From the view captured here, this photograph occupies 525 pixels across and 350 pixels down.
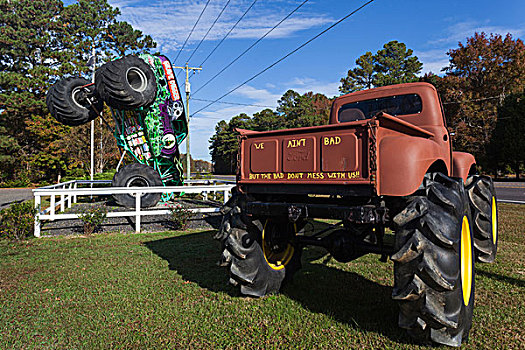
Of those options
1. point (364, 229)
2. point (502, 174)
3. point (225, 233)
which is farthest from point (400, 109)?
point (502, 174)

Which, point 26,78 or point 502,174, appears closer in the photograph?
point 26,78

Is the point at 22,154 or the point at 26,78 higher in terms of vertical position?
the point at 26,78

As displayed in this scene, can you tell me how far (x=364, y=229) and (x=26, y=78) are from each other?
115 feet

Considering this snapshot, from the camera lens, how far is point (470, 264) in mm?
3654

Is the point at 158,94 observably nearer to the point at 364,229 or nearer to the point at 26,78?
the point at 364,229

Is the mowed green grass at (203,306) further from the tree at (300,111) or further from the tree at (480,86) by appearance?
the tree at (300,111)

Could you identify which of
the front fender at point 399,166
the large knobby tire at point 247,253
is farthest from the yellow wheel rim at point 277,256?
the front fender at point 399,166

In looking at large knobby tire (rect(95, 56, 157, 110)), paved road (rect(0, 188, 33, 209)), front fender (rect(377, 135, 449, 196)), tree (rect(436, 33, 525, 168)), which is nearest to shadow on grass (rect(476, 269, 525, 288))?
front fender (rect(377, 135, 449, 196))

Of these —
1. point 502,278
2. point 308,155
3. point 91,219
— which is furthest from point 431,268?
point 91,219

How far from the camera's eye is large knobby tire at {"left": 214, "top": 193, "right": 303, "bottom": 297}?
4.18 metres

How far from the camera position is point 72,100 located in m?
12.1

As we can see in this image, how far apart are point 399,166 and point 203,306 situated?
2729mm

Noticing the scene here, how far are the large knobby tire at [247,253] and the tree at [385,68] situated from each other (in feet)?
138

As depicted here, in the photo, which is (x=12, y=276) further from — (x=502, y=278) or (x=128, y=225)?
(x=502, y=278)
